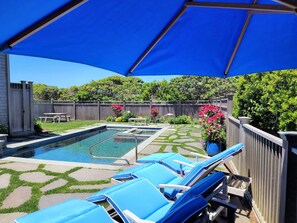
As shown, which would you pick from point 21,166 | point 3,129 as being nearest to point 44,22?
point 21,166

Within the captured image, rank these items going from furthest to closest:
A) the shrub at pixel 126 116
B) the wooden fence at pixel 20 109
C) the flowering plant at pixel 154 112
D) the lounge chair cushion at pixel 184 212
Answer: the shrub at pixel 126 116
the flowering plant at pixel 154 112
the wooden fence at pixel 20 109
the lounge chair cushion at pixel 184 212

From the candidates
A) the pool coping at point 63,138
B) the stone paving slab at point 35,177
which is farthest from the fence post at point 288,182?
the stone paving slab at point 35,177

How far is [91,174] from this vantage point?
16.2 ft

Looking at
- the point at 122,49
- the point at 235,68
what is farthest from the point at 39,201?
the point at 235,68

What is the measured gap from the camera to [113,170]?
17.1 ft

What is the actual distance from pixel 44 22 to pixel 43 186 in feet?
11.7

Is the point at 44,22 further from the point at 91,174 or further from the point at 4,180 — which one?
the point at 4,180

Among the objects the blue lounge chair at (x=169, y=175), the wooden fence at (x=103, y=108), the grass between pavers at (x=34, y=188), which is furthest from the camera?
the wooden fence at (x=103, y=108)

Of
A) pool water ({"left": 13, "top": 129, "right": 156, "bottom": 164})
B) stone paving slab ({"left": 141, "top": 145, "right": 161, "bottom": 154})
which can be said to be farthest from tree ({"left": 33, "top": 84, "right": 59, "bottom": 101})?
stone paving slab ({"left": 141, "top": 145, "right": 161, "bottom": 154})

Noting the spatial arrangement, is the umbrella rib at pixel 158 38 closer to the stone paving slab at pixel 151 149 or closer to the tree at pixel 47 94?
the stone paving slab at pixel 151 149

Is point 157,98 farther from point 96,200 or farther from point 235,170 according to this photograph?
point 96,200

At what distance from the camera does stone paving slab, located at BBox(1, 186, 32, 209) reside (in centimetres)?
359

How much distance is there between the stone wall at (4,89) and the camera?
989 centimetres

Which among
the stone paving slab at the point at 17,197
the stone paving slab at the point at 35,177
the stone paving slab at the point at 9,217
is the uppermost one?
the stone paving slab at the point at 35,177
